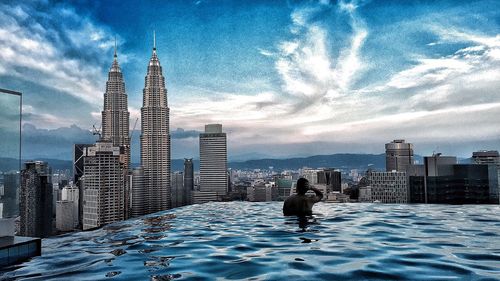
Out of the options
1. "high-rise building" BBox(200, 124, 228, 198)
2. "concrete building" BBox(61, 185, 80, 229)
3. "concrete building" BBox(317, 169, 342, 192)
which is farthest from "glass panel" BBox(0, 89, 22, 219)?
"high-rise building" BBox(200, 124, 228, 198)

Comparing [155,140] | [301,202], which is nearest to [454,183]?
[301,202]

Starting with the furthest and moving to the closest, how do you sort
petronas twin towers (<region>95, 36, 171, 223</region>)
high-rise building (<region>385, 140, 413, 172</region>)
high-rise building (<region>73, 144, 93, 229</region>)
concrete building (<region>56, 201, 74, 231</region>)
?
petronas twin towers (<region>95, 36, 171, 223</region>)
high-rise building (<region>385, 140, 413, 172</region>)
high-rise building (<region>73, 144, 93, 229</region>)
concrete building (<region>56, 201, 74, 231</region>)

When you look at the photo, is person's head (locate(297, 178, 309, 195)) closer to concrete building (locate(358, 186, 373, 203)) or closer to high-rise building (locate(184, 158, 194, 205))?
concrete building (locate(358, 186, 373, 203))

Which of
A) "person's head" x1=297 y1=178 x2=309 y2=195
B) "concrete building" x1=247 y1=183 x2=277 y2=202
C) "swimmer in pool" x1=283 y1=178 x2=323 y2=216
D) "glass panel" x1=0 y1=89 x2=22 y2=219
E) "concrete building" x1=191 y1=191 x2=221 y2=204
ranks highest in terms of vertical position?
"glass panel" x1=0 y1=89 x2=22 y2=219

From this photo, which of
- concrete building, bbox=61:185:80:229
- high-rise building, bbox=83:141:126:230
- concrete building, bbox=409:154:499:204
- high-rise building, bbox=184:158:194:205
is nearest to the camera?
concrete building, bbox=409:154:499:204

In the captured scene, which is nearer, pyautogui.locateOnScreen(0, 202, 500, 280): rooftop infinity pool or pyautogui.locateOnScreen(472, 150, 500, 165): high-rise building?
pyautogui.locateOnScreen(0, 202, 500, 280): rooftop infinity pool

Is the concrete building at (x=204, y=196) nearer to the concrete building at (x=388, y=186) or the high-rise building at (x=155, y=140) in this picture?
the high-rise building at (x=155, y=140)

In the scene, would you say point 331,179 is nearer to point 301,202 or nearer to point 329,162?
point 329,162

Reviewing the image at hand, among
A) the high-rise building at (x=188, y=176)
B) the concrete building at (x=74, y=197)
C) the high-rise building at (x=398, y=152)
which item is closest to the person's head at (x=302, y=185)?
the concrete building at (x=74, y=197)

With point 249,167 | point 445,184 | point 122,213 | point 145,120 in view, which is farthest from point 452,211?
point 145,120
